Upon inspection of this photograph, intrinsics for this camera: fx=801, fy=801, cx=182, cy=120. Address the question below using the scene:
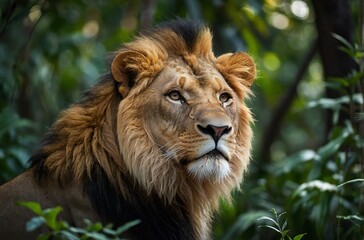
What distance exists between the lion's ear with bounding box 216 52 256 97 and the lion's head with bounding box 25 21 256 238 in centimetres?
Answer: 9

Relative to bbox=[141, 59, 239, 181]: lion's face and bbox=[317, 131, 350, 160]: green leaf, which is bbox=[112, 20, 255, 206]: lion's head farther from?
bbox=[317, 131, 350, 160]: green leaf

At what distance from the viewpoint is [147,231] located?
4.91m

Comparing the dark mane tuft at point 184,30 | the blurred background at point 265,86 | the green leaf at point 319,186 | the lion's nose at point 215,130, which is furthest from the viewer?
the blurred background at point 265,86

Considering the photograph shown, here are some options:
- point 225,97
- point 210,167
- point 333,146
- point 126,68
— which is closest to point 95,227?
point 210,167

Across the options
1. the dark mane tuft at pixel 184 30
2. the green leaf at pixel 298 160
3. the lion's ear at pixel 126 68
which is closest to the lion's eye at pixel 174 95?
the lion's ear at pixel 126 68

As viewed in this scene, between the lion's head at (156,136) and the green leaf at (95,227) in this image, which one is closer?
the green leaf at (95,227)

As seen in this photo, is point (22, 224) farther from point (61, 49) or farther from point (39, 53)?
point (39, 53)

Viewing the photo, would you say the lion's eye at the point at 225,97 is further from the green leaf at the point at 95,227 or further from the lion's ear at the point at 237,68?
the green leaf at the point at 95,227

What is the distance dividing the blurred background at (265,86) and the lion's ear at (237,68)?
734 millimetres

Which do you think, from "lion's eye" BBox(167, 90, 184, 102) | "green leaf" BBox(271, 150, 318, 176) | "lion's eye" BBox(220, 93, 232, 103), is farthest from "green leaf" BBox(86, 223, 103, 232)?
"green leaf" BBox(271, 150, 318, 176)

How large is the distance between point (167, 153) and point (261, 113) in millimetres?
8798

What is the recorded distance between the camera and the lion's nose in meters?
4.82

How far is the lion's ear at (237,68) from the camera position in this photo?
553 centimetres

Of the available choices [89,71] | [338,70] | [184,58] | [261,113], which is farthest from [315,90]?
[184,58]
